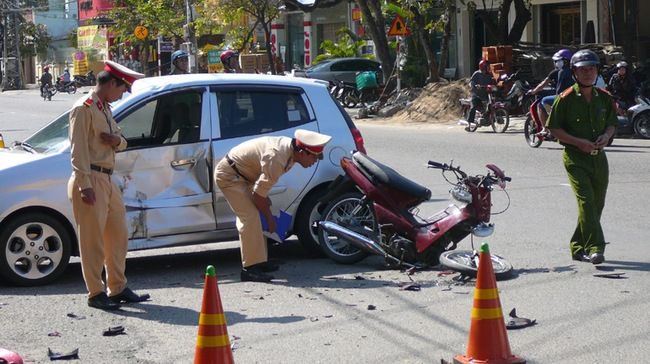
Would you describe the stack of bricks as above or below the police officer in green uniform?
above

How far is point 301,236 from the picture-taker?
9.48 m

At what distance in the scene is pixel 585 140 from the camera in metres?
8.83

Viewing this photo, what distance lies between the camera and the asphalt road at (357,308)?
21.2 feet

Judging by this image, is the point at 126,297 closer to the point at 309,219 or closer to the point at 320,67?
the point at 309,219

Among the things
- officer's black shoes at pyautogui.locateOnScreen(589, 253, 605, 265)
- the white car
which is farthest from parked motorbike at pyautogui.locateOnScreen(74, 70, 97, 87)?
officer's black shoes at pyautogui.locateOnScreen(589, 253, 605, 265)

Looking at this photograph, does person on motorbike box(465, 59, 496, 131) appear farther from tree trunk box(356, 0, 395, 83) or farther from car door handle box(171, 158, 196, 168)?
car door handle box(171, 158, 196, 168)

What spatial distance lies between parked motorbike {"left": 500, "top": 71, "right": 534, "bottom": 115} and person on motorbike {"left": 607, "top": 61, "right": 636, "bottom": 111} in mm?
2372

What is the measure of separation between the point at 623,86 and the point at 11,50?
63698mm

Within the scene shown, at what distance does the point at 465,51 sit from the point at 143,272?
31947 millimetres

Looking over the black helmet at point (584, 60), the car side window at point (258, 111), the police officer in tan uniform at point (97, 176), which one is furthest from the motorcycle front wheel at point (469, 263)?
the police officer in tan uniform at point (97, 176)

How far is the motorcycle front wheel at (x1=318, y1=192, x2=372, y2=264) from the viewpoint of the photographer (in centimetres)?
922

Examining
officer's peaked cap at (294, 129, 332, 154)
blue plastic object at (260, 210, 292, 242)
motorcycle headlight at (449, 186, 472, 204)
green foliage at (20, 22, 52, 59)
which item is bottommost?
blue plastic object at (260, 210, 292, 242)

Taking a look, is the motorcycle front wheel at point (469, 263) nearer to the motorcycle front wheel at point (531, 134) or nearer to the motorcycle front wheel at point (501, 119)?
the motorcycle front wheel at point (531, 134)

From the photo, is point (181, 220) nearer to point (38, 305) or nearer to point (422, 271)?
point (38, 305)
